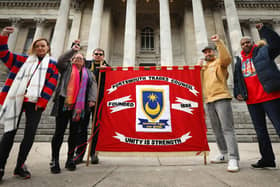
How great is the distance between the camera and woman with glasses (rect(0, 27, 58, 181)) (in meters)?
1.83

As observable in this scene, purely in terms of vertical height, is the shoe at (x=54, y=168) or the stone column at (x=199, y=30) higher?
the stone column at (x=199, y=30)

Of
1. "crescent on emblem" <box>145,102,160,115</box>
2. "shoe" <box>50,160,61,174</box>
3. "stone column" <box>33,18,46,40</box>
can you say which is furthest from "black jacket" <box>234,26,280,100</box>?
"stone column" <box>33,18,46,40</box>

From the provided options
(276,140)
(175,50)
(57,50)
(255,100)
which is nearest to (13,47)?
(57,50)

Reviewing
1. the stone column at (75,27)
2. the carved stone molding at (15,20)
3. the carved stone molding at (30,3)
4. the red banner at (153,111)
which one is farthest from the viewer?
the carved stone molding at (30,3)

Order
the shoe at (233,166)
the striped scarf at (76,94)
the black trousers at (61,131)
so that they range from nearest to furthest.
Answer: the shoe at (233,166)
the black trousers at (61,131)
the striped scarf at (76,94)

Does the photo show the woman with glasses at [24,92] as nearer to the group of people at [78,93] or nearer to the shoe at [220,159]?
the group of people at [78,93]

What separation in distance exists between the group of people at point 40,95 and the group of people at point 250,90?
7.39 feet

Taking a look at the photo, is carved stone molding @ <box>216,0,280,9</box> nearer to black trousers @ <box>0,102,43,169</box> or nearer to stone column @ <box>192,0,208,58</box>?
stone column @ <box>192,0,208,58</box>

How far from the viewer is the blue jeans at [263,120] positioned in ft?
7.28

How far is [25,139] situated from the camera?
190cm

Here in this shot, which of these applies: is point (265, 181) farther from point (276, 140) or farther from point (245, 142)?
point (276, 140)

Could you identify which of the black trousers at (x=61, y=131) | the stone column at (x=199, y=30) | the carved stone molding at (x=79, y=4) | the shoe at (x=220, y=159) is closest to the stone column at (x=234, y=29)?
the stone column at (x=199, y=30)

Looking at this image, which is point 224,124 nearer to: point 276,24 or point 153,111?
point 153,111

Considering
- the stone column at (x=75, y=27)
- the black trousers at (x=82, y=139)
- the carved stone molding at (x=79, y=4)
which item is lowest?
the black trousers at (x=82, y=139)
